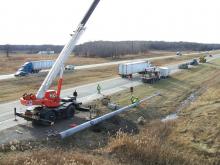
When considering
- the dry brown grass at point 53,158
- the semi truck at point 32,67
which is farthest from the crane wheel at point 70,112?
the semi truck at point 32,67

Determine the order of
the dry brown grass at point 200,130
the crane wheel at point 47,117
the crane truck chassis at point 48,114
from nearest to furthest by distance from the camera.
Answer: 1. the dry brown grass at point 200,130
2. the crane wheel at point 47,117
3. the crane truck chassis at point 48,114

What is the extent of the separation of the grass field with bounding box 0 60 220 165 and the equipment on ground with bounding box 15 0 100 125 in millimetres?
2816

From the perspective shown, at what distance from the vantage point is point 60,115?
2748cm

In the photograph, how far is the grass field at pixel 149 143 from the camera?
19.6 m

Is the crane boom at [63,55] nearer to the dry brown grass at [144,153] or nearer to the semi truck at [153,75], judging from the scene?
the dry brown grass at [144,153]

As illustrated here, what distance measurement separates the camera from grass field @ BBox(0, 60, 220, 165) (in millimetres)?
19578

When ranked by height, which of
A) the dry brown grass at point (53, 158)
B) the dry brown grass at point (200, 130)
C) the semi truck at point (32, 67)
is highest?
the semi truck at point (32, 67)

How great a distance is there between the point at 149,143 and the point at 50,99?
8.35 meters

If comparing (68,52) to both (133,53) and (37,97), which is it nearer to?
(37,97)

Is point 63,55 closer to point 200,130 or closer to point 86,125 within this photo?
point 86,125

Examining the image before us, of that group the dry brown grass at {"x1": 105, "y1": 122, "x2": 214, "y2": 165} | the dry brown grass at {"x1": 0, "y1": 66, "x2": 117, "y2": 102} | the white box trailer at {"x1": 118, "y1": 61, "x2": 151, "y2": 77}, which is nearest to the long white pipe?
the dry brown grass at {"x1": 105, "y1": 122, "x2": 214, "y2": 165}

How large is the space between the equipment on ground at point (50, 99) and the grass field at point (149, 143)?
2.82 meters

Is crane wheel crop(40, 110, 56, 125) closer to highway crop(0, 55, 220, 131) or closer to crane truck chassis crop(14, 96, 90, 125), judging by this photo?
crane truck chassis crop(14, 96, 90, 125)

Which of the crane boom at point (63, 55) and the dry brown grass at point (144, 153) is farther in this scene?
the crane boom at point (63, 55)
